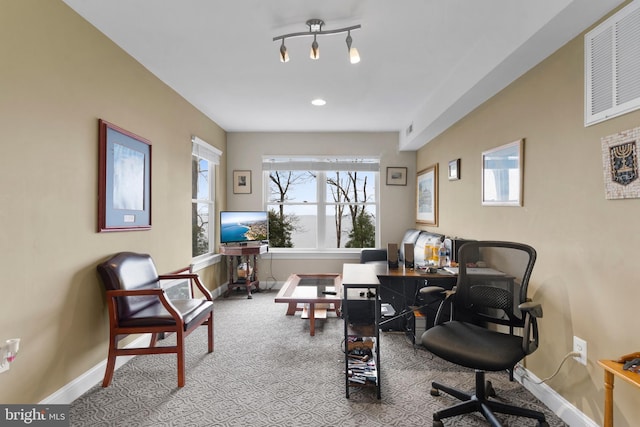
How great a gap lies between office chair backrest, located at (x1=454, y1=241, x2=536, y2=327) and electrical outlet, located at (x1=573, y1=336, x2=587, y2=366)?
289 millimetres

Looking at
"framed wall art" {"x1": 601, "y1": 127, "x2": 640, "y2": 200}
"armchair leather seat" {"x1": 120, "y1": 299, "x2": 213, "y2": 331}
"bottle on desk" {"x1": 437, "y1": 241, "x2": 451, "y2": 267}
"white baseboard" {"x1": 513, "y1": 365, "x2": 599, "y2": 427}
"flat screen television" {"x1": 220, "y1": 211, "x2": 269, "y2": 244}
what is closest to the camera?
"framed wall art" {"x1": 601, "y1": 127, "x2": 640, "y2": 200}

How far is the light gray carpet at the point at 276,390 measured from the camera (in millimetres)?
1893

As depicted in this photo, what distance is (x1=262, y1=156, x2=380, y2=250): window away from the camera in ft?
17.5

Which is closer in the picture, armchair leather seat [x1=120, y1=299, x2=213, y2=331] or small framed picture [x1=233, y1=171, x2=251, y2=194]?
armchair leather seat [x1=120, y1=299, x2=213, y2=331]

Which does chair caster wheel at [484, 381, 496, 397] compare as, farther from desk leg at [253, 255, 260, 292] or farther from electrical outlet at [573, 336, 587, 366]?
desk leg at [253, 255, 260, 292]

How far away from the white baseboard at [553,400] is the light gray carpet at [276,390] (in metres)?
0.04

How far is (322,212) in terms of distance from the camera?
5.34m

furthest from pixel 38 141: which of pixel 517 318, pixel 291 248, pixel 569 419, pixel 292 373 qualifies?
pixel 291 248

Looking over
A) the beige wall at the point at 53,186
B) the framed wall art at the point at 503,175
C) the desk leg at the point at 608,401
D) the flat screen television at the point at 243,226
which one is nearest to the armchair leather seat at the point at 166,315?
the beige wall at the point at 53,186

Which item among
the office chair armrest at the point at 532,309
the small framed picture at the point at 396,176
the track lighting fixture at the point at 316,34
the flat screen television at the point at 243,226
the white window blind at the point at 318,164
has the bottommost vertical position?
the office chair armrest at the point at 532,309

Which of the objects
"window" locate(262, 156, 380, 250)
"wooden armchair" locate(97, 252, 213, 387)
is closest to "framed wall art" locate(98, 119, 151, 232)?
"wooden armchair" locate(97, 252, 213, 387)

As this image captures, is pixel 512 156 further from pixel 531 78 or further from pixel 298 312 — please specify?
pixel 298 312

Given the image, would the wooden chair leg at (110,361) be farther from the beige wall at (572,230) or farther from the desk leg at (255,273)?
the beige wall at (572,230)

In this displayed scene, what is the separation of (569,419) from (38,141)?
3.39 metres
